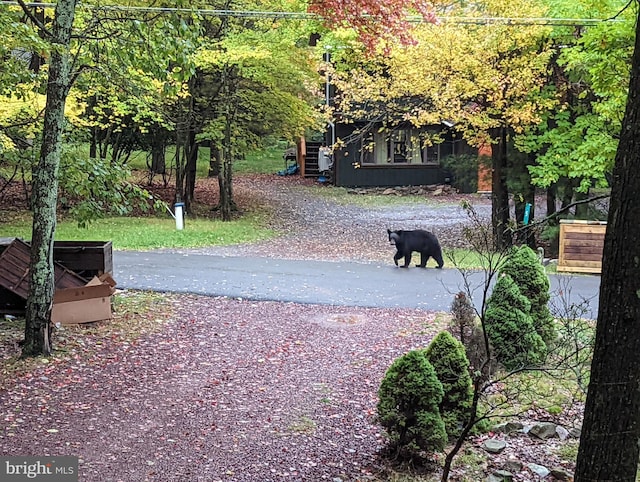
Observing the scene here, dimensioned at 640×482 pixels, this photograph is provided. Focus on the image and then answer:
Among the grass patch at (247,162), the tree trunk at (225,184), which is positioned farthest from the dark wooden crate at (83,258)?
the grass patch at (247,162)

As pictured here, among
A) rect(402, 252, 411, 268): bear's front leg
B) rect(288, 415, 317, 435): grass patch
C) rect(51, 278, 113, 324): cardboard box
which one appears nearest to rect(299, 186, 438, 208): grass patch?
rect(402, 252, 411, 268): bear's front leg

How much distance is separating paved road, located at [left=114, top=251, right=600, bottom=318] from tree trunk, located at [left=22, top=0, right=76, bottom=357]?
3797 mm

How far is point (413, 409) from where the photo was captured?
182 inches

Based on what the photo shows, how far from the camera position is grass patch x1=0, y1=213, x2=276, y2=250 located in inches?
624

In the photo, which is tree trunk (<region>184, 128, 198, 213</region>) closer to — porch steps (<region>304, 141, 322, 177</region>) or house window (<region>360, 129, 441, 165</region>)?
house window (<region>360, 129, 441, 165</region>)

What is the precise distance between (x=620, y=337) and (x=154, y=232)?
601 inches

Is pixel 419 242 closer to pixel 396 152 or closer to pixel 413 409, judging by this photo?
pixel 413 409

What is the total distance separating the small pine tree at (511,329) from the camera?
6.65 metres

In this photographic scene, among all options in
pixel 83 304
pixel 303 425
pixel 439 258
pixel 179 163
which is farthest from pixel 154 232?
pixel 303 425

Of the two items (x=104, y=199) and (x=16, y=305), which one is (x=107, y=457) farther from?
(x=16, y=305)

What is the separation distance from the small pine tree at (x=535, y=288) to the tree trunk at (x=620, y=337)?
406cm

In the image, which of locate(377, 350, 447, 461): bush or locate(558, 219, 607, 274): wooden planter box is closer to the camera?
locate(377, 350, 447, 461): bush

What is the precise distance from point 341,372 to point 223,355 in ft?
4.44

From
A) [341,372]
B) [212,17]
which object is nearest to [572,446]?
[341,372]
